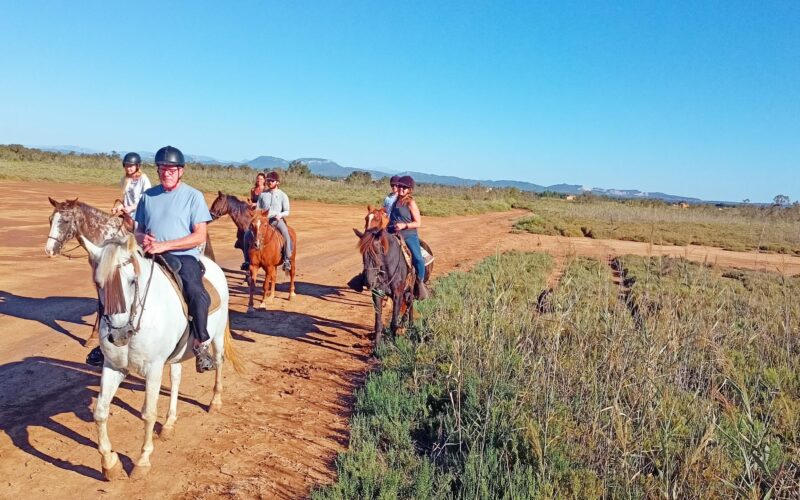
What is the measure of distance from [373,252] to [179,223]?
11.5 ft

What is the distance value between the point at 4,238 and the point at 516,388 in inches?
662

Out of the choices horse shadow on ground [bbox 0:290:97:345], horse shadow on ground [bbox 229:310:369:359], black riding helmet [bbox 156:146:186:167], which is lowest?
horse shadow on ground [bbox 229:310:369:359]

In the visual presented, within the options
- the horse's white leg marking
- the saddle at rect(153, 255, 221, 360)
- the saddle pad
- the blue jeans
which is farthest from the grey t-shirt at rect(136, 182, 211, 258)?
the blue jeans

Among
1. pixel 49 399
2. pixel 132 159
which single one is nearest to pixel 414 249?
pixel 132 159

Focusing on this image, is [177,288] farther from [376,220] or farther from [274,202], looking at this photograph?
[274,202]

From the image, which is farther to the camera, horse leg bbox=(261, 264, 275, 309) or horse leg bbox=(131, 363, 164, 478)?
horse leg bbox=(261, 264, 275, 309)

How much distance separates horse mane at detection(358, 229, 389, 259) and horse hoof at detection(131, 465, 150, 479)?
4195mm

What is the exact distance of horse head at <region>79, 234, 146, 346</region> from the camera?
389cm

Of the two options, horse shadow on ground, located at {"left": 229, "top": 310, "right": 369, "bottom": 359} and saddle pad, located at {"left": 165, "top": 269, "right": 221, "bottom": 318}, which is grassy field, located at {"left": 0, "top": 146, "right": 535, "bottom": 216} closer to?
horse shadow on ground, located at {"left": 229, "top": 310, "right": 369, "bottom": 359}

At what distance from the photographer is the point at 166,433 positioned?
514 cm

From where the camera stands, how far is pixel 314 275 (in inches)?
563

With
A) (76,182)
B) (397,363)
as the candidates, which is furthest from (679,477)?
(76,182)

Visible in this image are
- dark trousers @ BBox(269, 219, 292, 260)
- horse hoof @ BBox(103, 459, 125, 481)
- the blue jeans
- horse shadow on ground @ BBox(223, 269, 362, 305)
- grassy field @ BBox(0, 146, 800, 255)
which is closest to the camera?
horse hoof @ BBox(103, 459, 125, 481)

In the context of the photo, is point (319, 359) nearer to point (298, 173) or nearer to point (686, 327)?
point (686, 327)
